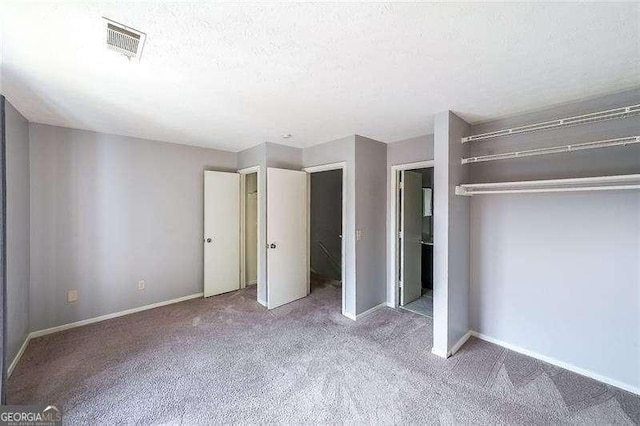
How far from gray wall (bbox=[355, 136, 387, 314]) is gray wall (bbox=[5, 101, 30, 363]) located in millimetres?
3279

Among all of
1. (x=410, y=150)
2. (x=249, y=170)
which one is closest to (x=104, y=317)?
(x=249, y=170)

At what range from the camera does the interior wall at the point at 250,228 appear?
4320mm

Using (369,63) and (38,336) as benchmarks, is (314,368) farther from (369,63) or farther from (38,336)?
(38,336)

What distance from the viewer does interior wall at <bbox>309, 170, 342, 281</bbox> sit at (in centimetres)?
525

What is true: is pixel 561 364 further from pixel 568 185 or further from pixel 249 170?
pixel 249 170

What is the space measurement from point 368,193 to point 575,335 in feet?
7.65

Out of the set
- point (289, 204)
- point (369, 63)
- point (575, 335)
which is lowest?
point (575, 335)

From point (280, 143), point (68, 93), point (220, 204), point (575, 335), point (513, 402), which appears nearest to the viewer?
point (513, 402)

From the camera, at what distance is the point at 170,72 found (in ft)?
5.68

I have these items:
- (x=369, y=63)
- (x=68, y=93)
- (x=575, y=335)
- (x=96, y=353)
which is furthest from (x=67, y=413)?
(x=575, y=335)

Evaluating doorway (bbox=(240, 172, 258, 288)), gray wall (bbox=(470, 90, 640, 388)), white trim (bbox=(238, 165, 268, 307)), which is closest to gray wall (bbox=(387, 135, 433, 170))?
gray wall (bbox=(470, 90, 640, 388))

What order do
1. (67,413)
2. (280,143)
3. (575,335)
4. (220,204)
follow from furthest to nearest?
(220,204), (280,143), (575,335), (67,413)

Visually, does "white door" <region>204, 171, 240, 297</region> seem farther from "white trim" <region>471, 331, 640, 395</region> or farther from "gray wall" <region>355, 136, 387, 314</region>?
"white trim" <region>471, 331, 640, 395</region>

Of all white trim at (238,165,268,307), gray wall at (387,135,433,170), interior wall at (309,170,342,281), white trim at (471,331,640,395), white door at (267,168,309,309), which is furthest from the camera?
interior wall at (309,170,342,281)
